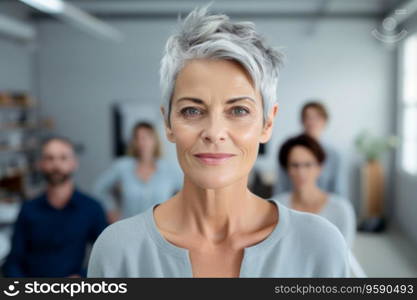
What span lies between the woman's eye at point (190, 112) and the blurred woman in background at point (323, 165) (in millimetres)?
219

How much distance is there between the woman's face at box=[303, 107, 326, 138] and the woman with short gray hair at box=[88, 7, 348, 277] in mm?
280

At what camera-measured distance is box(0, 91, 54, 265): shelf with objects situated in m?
3.96

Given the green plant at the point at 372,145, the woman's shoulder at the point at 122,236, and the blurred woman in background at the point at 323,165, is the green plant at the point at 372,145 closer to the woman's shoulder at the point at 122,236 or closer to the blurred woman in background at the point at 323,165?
the blurred woman in background at the point at 323,165

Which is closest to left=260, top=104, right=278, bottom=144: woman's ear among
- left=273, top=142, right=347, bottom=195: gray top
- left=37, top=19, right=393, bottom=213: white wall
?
left=273, top=142, right=347, bottom=195: gray top

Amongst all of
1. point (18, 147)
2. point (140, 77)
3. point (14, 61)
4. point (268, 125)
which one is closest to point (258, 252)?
point (268, 125)

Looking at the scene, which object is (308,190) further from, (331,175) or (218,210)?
(331,175)

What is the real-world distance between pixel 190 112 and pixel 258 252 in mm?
155

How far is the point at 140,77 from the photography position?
15.1ft

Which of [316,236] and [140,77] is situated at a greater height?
[140,77]

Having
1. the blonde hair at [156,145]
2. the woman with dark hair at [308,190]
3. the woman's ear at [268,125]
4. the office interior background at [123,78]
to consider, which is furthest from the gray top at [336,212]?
the office interior background at [123,78]

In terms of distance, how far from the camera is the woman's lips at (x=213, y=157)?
47 centimetres

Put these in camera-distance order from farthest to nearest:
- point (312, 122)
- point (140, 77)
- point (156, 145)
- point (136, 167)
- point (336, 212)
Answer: point (140, 77)
point (156, 145)
point (136, 167)
point (312, 122)
point (336, 212)

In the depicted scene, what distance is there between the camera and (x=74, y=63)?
470 centimetres

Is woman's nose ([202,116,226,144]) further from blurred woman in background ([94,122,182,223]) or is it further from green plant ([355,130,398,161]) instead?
green plant ([355,130,398,161])
